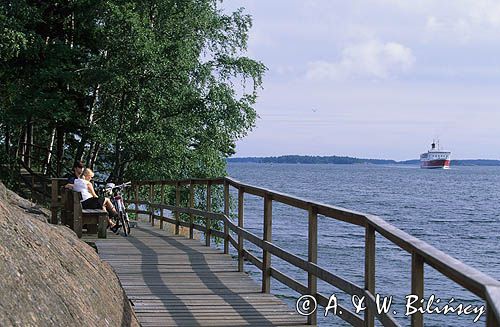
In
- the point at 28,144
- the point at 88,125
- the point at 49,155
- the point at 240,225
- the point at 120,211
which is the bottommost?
the point at 120,211

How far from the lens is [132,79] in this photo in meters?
26.6

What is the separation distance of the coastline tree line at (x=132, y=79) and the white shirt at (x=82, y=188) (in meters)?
10.0

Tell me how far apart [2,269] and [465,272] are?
3.42 meters

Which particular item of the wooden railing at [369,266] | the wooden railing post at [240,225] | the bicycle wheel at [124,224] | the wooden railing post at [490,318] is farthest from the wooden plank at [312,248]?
the bicycle wheel at [124,224]

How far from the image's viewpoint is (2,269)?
6.06m

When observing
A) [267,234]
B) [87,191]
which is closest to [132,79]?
[87,191]

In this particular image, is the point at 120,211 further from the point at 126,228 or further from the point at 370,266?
the point at 370,266

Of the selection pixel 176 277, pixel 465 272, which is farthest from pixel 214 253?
pixel 465 272

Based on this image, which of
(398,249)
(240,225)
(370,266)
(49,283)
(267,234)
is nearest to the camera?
(370,266)

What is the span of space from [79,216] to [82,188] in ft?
2.41

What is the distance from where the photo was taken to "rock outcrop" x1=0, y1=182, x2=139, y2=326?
235 inches

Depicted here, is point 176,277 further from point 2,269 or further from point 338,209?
point 2,269

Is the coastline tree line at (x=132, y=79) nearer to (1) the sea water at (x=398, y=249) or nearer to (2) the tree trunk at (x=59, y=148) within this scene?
(2) the tree trunk at (x=59, y=148)

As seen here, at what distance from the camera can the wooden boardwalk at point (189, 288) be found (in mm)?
8312
